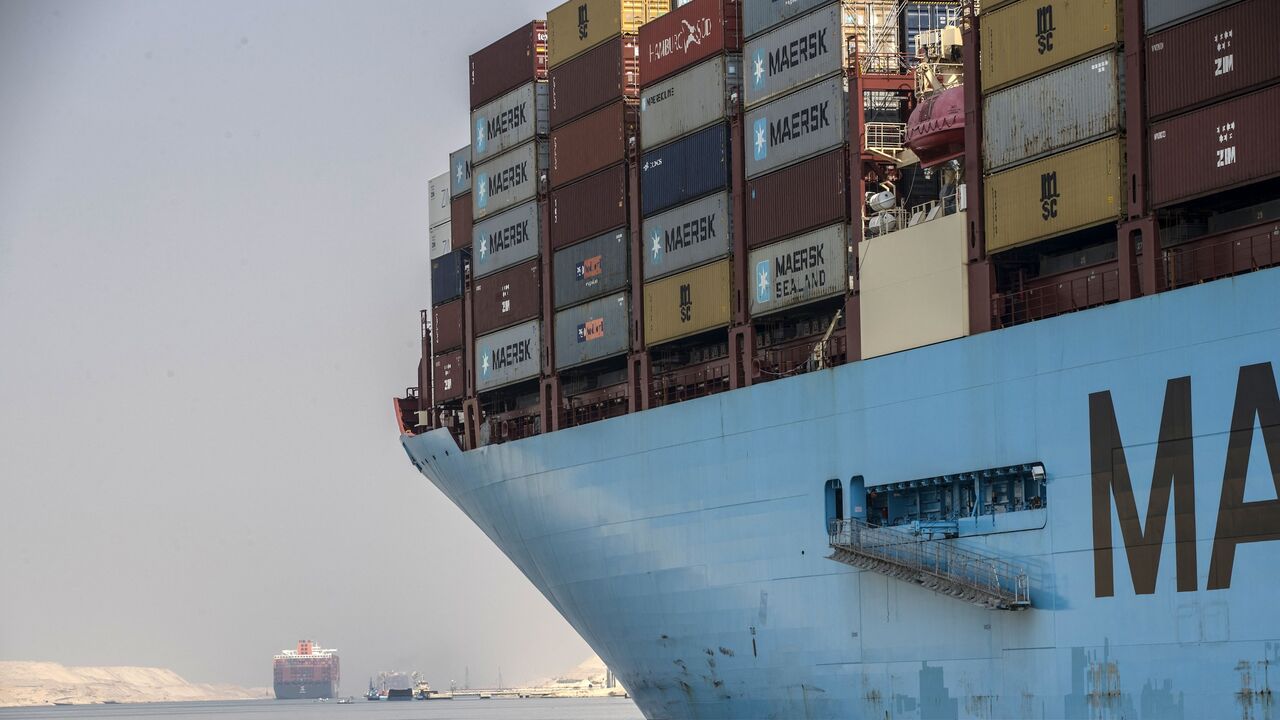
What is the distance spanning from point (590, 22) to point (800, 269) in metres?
13.3

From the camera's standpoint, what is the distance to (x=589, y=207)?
171ft

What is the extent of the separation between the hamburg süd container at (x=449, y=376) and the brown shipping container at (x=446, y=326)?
0.31 metres

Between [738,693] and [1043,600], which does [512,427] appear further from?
[1043,600]

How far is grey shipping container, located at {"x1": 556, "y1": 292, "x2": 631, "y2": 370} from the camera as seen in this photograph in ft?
166

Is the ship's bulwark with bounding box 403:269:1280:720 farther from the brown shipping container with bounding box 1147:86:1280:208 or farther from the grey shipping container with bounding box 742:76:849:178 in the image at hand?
the grey shipping container with bounding box 742:76:849:178

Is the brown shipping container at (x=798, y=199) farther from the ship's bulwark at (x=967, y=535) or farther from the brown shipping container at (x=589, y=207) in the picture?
the brown shipping container at (x=589, y=207)

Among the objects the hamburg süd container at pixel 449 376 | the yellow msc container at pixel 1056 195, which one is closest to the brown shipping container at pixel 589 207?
the hamburg süd container at pixel 449 376

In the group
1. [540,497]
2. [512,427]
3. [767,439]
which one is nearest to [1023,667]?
[767,439]

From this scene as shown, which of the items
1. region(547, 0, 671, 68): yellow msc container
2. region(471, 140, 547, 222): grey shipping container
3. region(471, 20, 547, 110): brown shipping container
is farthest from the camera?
region(471, 20, 547, 110): brown shipping container

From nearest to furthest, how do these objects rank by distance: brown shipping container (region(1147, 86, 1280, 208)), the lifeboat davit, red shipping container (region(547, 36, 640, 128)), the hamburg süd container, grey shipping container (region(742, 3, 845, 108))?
brown shipping container (region(1147, 86, 1280, 208)) → the lifeboat davit → grey shipping container (region(742, 3, 845, 108)) → red shipping container (region(547, 36, 640, 128)) → the hamburg süd container

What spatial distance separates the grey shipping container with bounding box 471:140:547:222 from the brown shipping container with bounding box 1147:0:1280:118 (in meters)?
24.2

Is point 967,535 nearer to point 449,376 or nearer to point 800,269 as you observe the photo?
point 800,269

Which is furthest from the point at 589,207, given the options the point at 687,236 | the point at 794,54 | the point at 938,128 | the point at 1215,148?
the point at 1215,148

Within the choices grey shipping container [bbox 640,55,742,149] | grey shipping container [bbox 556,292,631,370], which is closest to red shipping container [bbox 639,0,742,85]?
grey shipping container [bbox 640,55,742,149]
